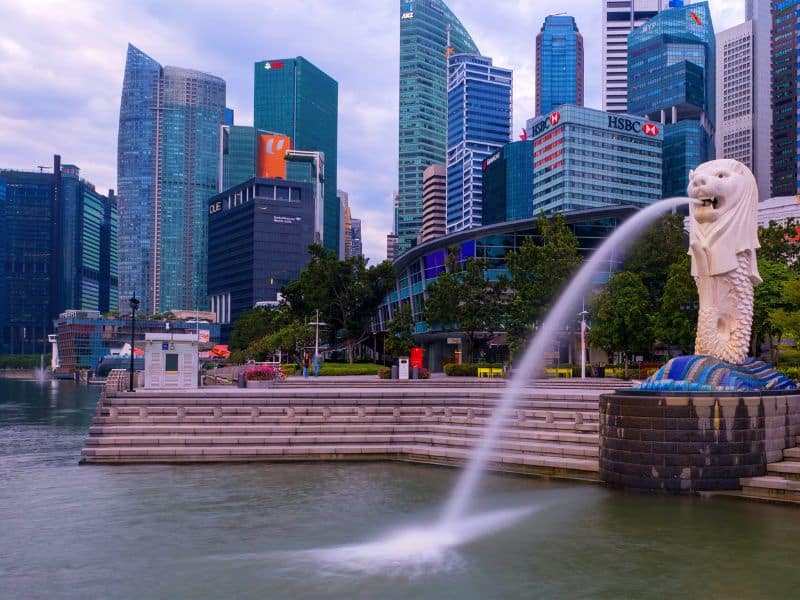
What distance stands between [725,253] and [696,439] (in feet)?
17.0

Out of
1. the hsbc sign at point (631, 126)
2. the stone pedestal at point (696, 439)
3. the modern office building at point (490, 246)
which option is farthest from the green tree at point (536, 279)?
the hsbc sign at point (631, 126)

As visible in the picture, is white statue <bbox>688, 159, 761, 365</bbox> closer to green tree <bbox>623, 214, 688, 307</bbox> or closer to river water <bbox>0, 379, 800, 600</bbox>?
river water <bbox>0, 379, 800, 600</bbox>

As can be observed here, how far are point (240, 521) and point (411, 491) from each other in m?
4.62

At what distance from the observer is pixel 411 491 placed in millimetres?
18547

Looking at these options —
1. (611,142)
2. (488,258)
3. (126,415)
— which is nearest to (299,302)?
(488,258)

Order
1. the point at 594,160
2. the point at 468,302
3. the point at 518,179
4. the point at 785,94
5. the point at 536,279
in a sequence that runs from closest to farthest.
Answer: the point at 536,279, the point at 468,302, the point at 594,160, the point at 518,179, the point at 785,94

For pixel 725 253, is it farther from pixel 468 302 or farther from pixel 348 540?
pixel 468 302

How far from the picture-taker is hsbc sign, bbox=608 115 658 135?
6619 inches

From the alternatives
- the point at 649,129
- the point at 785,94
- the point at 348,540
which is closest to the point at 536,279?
the point at 348,540

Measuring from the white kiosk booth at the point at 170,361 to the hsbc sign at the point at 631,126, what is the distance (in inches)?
5896

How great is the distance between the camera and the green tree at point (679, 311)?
42656mm

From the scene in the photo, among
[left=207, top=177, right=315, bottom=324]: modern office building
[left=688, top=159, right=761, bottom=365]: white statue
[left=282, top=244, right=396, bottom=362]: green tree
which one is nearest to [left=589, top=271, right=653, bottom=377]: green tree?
[left=282, top=244, right=396, bottom=362]: green tree

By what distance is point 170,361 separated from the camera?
111 feet

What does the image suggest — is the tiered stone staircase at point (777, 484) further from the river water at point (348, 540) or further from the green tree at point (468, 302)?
the green tree at point (468, 302)
